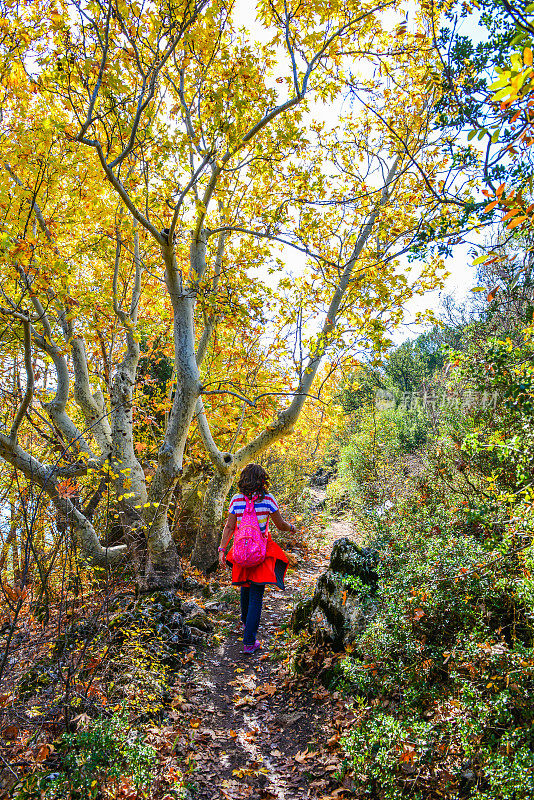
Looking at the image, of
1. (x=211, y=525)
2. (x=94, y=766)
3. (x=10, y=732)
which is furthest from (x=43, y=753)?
(x=211, y=525)

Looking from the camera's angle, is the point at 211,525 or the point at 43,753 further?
the point at 211,525

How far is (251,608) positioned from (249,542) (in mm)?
774

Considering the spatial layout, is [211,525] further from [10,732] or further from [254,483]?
[10,732]

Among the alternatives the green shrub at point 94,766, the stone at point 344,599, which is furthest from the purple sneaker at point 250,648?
the green shrub at point 94,766

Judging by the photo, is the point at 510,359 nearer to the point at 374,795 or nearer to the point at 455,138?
the point at 455,138

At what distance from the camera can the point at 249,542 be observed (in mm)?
4414

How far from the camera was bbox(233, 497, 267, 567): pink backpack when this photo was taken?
4379mm

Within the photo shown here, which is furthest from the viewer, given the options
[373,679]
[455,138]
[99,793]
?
[455,138]

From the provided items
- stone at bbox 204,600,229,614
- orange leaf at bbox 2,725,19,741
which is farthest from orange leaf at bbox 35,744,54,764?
stone at bbox 204,600,229,614

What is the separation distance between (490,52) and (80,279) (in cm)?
699

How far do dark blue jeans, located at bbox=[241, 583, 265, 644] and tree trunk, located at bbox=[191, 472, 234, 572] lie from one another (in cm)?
297

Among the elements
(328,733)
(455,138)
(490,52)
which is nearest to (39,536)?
(328,733)

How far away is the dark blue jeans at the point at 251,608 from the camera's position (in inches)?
178

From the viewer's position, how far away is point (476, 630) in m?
2.84
